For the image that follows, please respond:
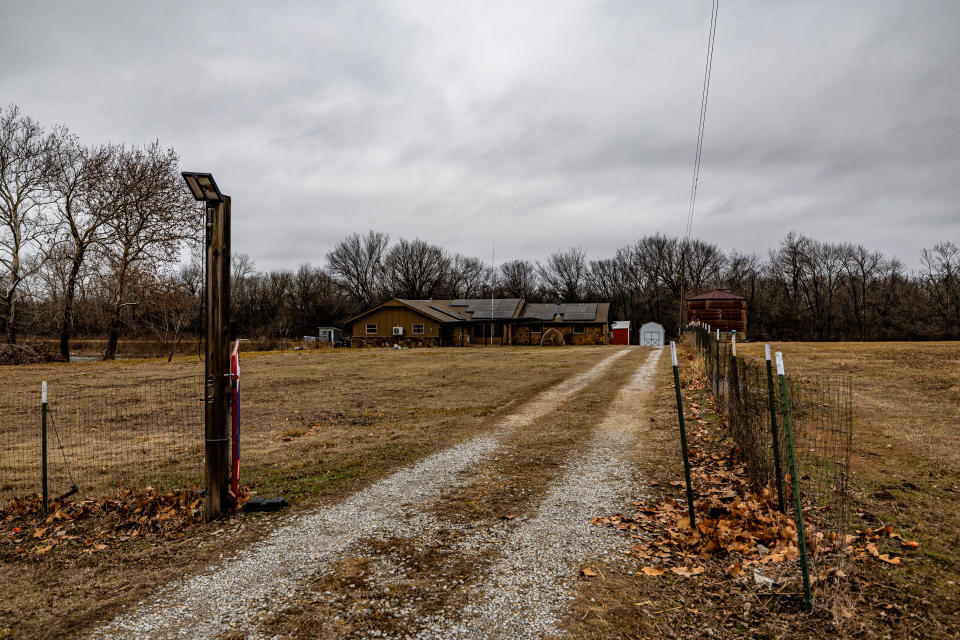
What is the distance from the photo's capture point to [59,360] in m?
28.9

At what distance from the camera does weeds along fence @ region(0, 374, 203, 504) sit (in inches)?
305

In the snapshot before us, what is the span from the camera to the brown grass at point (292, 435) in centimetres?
441

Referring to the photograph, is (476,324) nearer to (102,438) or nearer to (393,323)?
(393,323)

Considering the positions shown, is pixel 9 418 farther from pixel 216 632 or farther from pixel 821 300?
pixel 821 300

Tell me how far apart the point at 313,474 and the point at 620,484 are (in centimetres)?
429

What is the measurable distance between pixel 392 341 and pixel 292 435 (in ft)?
116

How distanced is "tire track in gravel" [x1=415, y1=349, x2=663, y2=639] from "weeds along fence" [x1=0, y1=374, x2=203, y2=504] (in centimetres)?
505

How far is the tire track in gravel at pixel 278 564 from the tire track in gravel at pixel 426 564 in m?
0.17

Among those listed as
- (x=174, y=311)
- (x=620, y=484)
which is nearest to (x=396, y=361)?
(x=174, y=311)

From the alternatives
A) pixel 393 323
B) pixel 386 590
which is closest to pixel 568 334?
pixel 393 323

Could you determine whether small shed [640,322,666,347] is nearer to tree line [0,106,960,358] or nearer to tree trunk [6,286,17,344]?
tree line [0,106,960,358]

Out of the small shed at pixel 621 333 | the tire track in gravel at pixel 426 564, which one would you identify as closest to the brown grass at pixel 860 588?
the tire track in gravel at pixel 426 564

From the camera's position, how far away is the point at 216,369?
601cm

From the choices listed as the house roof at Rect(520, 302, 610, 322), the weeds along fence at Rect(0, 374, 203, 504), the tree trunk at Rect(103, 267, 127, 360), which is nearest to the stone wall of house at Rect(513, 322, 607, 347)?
the house roof at Rect(520, 302, 610, 322)
